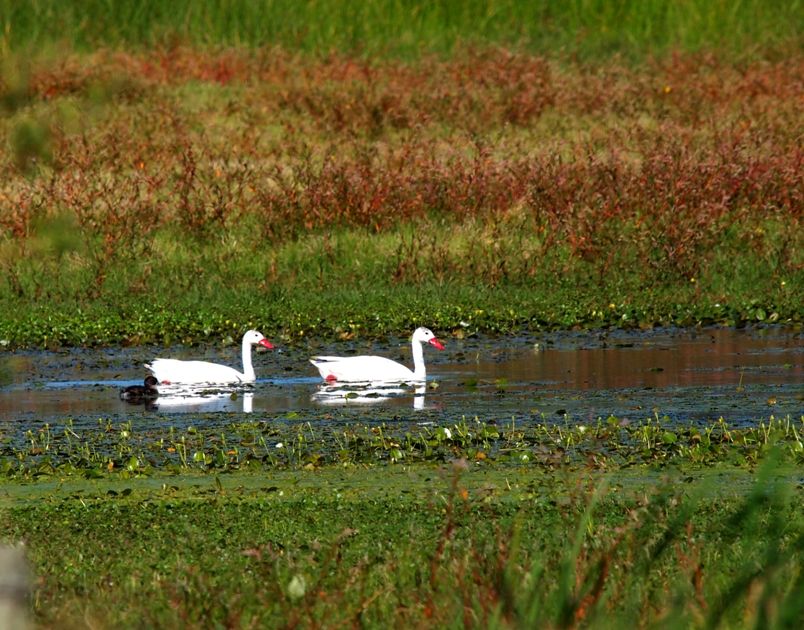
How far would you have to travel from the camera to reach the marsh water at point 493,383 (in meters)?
13.7

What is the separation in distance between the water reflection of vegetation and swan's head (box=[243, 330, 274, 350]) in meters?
2.91

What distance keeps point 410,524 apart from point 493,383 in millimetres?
6064

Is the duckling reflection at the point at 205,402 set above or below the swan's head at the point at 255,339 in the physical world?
below

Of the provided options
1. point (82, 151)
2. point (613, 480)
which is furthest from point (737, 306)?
point (82, 151)

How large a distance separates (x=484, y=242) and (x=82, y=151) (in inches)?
250

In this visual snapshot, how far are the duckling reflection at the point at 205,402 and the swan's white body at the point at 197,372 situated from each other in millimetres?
140

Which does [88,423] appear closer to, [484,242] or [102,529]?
[102,529]

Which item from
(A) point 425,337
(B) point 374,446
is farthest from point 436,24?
(B) point 374,446

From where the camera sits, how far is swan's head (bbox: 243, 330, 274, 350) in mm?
16000

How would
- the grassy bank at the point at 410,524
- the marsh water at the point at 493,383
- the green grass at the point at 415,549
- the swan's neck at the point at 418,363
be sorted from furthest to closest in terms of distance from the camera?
the swan's neck at the point at 418,363
the marsh water at the point at 493,383
the grassy bank at the point at 410,524
the green grass at the point at 415,549

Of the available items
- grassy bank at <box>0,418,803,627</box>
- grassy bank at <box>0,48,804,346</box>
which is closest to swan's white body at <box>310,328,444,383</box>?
grassy bank at <box>0,418,803,627</box>

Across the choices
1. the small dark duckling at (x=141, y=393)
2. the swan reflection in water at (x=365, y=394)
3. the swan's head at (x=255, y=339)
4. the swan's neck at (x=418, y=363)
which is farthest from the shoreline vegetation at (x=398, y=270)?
the swan's neck at (x=418, y=363)

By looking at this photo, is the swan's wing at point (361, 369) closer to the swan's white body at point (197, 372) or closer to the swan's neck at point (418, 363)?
the swan's neck at point (418, 363)

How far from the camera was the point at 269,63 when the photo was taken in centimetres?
3017
